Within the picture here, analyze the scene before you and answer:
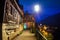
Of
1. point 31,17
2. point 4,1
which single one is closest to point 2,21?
point 4,1

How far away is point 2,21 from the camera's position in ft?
25.7

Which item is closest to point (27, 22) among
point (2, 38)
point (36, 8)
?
point (36, 8)

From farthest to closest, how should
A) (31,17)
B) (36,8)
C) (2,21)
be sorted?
(31,17)
(36,8)
(2,21)

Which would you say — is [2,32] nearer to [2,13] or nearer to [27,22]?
[2,13]

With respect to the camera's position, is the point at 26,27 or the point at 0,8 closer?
the point at 0,8

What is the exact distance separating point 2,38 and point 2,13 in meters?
1.67

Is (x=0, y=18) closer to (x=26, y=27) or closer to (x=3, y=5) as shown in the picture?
(x=3, y=5)

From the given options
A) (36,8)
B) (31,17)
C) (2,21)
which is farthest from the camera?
(31,17)

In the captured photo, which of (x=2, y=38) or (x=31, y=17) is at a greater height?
(x=31, y=17)

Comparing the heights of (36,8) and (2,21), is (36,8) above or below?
above

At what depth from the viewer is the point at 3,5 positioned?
788cm

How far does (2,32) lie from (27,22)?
29007mm

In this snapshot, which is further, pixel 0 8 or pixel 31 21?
pixel 31 21

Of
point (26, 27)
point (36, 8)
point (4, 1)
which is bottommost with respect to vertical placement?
point (26, 27)
